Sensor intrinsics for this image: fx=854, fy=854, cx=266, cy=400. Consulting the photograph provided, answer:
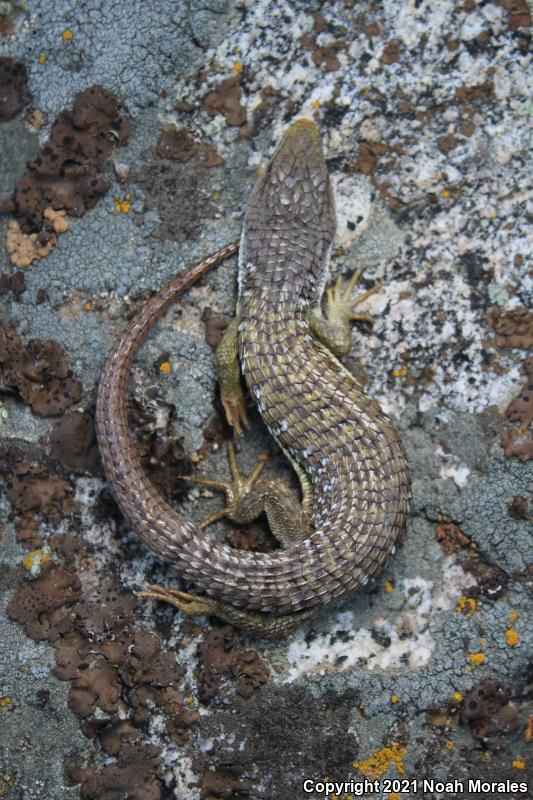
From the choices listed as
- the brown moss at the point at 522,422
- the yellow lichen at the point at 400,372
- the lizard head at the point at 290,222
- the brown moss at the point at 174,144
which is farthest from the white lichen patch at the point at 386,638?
the brown moss at the point at 174,144

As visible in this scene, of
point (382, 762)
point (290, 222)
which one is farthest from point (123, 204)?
point (382, 762)

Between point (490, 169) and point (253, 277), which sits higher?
point (490, 169)

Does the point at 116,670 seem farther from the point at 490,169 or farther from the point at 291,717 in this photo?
the point at 490,169

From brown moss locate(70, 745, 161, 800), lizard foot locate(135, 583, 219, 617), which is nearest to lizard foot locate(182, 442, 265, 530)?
lizard foot locate(135, 583, 219, 617)

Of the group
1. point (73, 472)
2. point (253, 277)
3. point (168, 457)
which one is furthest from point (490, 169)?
point (73, 472)

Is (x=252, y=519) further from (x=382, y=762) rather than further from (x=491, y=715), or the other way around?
(x=491, y=715)

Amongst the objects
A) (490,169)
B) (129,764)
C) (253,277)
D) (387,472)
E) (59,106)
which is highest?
(59,106)

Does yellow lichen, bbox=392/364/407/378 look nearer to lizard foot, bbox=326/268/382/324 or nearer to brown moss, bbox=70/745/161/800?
lizard foot, bbox=326/268/382/324
